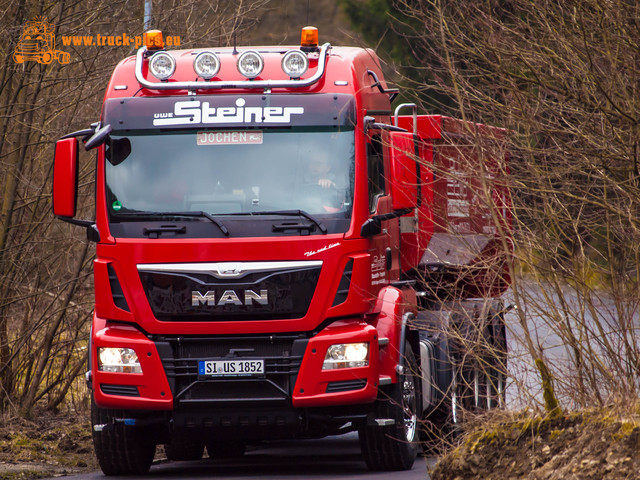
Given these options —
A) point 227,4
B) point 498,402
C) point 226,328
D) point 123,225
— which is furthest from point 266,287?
point 227,4

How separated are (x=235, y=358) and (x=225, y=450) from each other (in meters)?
2.98

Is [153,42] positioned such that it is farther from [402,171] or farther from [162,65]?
[402,171]

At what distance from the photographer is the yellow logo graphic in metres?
12.3

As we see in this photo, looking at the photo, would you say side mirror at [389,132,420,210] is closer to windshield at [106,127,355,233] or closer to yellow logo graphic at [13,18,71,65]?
windshield at [106,127,355,233]

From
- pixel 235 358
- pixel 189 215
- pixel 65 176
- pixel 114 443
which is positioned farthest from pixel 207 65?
pixel 114 443

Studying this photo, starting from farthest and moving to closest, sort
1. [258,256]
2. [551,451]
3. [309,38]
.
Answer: [309,38] → [258,256] → [551,451]

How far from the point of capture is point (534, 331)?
791 centimetres

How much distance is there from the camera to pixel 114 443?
9.48 m

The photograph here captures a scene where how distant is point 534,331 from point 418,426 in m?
2.37

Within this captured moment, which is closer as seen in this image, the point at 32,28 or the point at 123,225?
the point at 123,225

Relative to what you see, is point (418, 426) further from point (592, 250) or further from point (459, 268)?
point (592, 250)

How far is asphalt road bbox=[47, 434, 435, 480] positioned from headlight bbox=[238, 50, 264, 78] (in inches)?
125

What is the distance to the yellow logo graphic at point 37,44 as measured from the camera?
485 inches

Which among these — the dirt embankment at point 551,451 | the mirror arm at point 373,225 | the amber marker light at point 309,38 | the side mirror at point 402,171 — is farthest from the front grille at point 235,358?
the amber marker light at point 309,38
